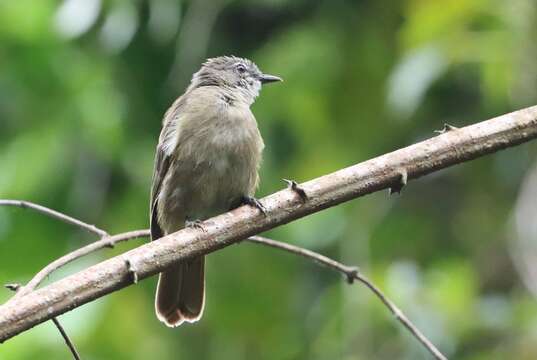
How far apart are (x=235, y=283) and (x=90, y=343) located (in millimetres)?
907

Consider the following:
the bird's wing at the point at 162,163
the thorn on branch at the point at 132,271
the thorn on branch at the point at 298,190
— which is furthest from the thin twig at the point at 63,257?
the bird's wing at the point at 162,163

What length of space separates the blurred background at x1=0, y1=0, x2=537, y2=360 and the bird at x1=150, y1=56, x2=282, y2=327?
1.35 feet

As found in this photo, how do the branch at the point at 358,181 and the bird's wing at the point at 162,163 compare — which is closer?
the branch at the point at 358,181

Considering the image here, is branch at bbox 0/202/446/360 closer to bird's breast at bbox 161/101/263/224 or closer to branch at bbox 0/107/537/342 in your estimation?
branch at bbox 0/107/537/342

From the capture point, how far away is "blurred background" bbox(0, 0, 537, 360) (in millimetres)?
5066

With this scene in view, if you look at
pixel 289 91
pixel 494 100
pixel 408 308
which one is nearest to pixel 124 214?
pixel 289 91

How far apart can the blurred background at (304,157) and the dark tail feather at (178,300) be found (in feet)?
1.07

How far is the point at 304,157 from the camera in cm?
579

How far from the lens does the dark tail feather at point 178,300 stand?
15.3ft

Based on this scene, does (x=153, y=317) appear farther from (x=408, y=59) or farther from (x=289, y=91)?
(x=408, y=59)

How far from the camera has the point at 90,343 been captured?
16.5 ft

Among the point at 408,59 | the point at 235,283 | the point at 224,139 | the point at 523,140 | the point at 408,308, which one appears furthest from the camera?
the point at 235,283

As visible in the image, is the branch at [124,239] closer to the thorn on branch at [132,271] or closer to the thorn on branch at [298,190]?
the thorn on branch at [298,190]

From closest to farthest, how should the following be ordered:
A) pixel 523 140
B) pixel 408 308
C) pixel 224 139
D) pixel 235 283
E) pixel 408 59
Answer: pixel 523 140 < pixel 224 139 < pixel 408 308 < pixel 408 59 < pixel 235 283
